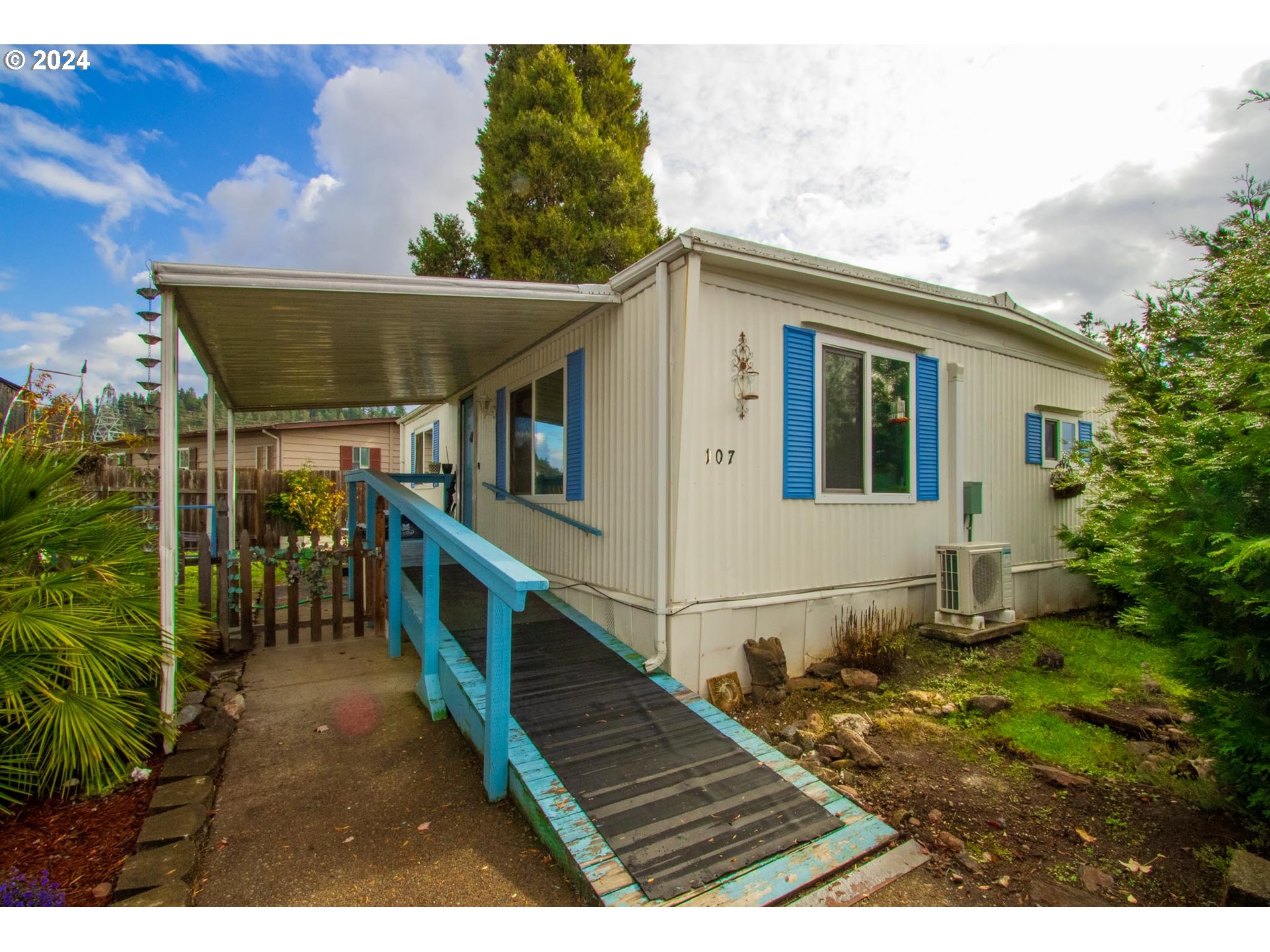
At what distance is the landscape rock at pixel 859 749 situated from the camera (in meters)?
2.99

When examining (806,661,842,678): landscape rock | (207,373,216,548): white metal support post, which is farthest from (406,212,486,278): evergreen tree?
(806,661,842,678): landscape rock

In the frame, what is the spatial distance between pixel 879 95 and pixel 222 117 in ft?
17.3

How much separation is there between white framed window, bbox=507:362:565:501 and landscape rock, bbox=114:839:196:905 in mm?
3592

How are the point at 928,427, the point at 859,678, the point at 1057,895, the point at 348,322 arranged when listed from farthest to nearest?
1. the point at 928,427
2. the point at 348,322
3. the point at 859,678
4. the point at 1057,895

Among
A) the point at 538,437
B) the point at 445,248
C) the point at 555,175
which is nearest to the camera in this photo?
the point at 538,437

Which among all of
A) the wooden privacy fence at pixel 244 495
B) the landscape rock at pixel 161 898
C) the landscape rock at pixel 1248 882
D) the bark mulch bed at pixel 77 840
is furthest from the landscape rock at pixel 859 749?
the wooden privacy fence at pixel 244 495

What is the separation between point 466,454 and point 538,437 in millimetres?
3053

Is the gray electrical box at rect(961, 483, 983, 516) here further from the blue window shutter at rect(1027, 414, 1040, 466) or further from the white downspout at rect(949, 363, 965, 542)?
the blue window shutter at rect(1027, 414, 1040, 466)

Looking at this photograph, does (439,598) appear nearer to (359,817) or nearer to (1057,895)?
(359,817)

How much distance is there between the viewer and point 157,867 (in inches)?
81.0

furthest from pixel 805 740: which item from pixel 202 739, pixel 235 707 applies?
pixel 235 707

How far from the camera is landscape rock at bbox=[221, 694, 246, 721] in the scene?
11.3 feet

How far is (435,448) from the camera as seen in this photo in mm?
10766

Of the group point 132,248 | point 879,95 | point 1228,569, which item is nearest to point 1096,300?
point 879,95
